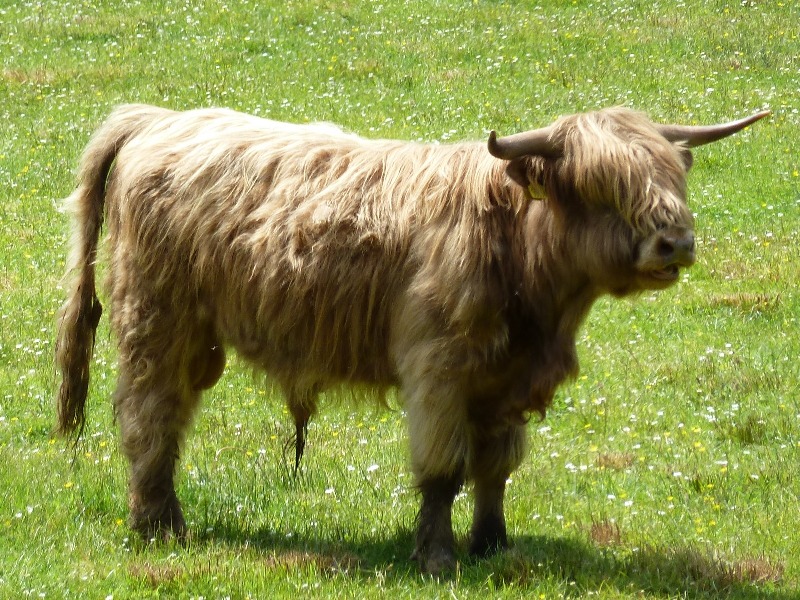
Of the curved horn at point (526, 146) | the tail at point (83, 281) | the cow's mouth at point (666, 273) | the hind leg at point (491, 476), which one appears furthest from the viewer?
the tail at point (83, 281)

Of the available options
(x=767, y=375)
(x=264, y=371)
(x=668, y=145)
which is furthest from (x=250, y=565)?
(x=767, y=375)

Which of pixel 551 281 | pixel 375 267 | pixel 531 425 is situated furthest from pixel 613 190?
pixel 531 425

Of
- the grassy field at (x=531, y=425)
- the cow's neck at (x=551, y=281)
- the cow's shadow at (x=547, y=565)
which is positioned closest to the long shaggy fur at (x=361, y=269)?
the cow's neck at (x=551, y=281)

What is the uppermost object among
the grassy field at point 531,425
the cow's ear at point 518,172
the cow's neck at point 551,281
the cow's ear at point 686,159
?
the cow's ear at point 686,159

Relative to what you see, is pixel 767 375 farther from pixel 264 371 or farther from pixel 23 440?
pixel 23 440

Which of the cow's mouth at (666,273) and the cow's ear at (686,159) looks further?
the cow's ear at (686,159)

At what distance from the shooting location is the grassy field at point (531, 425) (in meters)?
5.72

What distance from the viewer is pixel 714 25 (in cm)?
1678

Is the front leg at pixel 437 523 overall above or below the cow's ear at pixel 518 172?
below

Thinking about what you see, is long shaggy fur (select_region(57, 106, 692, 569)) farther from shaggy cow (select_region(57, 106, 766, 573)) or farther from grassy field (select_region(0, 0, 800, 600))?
grassy field (select_region(0, 0, 800, 600))

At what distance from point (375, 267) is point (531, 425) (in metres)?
2.38

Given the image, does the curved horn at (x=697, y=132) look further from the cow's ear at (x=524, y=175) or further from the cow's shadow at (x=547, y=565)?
the cow's shadow at (x=547, y=565)

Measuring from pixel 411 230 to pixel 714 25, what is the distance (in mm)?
12202

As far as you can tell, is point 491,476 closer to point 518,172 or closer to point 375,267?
point 375,267
